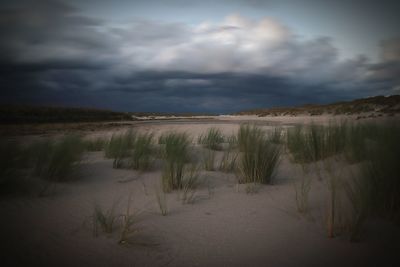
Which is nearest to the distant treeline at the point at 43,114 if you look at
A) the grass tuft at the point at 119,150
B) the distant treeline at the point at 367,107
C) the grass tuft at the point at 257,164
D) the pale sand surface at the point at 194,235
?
the grass tuft at the point at 119,150

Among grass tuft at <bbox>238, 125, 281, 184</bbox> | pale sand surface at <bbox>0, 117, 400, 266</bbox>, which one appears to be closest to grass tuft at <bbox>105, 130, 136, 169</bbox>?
pale sand surface at <bbox>0, 117, 400, 266</bbox>

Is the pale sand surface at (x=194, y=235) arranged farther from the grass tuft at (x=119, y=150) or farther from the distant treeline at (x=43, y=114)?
the distant treeline at (x=43, y=114)

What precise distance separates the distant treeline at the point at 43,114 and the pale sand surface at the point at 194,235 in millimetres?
18258

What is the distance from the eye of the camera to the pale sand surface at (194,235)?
7.03ft

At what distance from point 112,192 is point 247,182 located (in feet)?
6.35

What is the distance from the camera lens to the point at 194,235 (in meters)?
2.54

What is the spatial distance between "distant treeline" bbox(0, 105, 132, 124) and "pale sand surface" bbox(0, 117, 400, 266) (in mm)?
18258

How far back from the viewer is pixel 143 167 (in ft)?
15.7

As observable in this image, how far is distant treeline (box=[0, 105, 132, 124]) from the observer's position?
18641 millimetres

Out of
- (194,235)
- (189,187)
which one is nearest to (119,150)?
(189,187)

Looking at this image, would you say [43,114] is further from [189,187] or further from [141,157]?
[189,187]

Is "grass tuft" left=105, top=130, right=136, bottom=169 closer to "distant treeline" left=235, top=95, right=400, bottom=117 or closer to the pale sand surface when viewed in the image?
the pale sand surface

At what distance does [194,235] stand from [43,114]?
2262cm

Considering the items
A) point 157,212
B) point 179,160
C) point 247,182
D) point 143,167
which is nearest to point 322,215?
point 247,182
